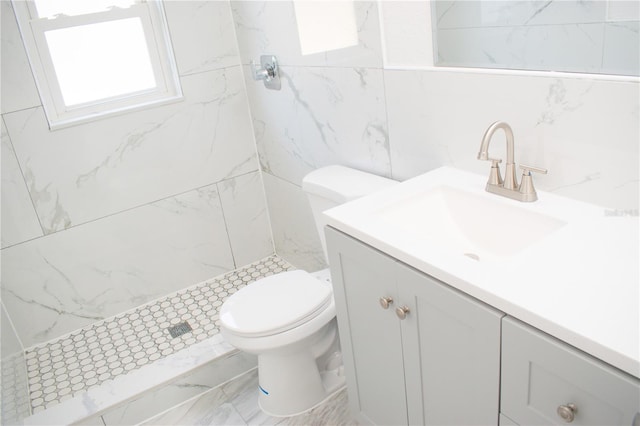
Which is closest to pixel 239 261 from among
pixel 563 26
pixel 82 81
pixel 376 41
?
pixel 82 81

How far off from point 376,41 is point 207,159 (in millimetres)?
1278

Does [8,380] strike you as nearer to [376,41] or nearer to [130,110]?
[130,110]

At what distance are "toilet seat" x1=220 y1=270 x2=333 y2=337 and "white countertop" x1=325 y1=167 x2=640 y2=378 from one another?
51 centimetres

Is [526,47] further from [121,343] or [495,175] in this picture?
[121,343]

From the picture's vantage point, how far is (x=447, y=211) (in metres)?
1.56

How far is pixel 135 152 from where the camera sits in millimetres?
2553

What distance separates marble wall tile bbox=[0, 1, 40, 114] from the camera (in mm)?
2184

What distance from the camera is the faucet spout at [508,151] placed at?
131 centimetres

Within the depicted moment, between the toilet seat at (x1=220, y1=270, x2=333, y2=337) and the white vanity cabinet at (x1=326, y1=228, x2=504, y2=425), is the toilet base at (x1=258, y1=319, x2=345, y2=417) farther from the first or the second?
the white vanity cabinet at (x1=326, y1=228, x2=504, y2=425)

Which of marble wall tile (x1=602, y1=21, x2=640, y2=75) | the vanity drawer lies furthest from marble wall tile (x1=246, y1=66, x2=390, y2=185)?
the vanity drawer

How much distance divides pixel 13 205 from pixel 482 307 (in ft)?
6.97

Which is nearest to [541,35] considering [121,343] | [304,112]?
[304,112]

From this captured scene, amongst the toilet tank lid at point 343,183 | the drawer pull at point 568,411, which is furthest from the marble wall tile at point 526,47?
the drawer pull at point 568,411

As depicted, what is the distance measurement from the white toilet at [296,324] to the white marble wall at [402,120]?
191 millimetres
